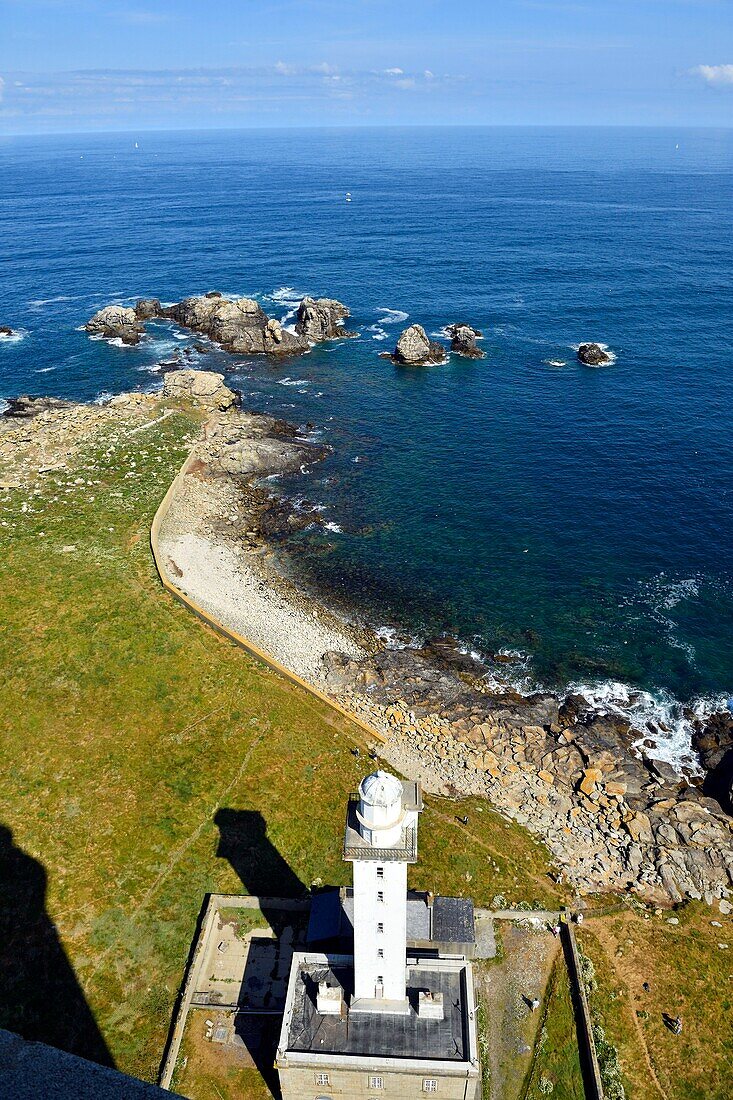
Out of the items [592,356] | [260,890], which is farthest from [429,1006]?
[592,356]

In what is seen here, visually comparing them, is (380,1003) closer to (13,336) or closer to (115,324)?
(115,324)

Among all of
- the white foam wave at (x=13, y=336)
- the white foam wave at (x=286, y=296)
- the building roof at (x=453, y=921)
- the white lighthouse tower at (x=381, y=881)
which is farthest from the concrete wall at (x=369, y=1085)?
the white foam wave at (x=286, y=296)

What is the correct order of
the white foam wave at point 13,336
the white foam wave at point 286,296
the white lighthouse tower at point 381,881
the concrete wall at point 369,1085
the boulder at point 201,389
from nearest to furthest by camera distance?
the white lighthouse tower at point 381,881, the concrete wall at point 369,1085, the boulder at point 201,389, the white foam wave at point 13,336, the white foam wave at point 286,296

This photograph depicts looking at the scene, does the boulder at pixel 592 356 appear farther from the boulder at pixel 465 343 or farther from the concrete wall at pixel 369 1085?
the concrete wall at pixel 369 1085

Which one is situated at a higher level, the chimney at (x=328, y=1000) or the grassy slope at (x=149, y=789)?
the chimney at (x=328, y=1000)

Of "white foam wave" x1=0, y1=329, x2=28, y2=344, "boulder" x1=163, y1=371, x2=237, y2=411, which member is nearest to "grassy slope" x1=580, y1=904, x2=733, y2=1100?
"boulder" x1=163, y1=371, x2=237, y2=411
